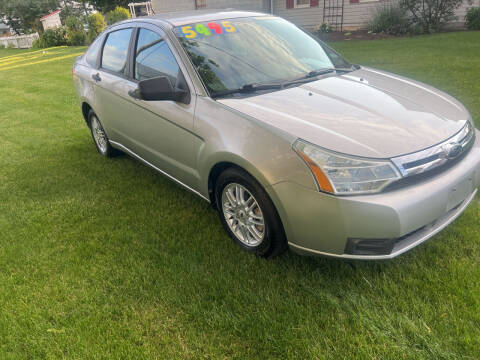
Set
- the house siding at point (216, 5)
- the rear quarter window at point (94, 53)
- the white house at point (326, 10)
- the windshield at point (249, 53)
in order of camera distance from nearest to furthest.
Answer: the windshield at point (249, 53), the rear quarter window at point (94, 53), the white house at point (326, 10), the house siding at point (216, 5)

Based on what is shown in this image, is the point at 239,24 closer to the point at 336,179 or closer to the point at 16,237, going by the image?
the point at 336,179

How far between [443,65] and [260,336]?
26.9 ft

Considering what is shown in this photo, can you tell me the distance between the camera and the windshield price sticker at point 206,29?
132 inches

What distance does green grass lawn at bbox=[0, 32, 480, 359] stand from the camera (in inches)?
88.0

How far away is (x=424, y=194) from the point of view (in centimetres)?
226

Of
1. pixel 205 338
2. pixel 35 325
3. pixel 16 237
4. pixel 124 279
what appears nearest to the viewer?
pixel 205 338

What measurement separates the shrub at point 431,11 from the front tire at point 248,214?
14124 millimetres

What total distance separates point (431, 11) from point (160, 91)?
1452 centimetres

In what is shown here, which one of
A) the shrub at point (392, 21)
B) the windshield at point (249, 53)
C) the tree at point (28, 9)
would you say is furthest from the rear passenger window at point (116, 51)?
the tree at point (28, 9)

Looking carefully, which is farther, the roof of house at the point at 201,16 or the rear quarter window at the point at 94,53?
the rear quarter window at the point at 94,53

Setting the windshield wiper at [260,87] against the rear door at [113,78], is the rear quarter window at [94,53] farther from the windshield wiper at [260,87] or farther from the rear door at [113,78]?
the windshield wiper at [260,87]

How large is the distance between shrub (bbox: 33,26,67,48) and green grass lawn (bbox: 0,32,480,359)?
23482 mm

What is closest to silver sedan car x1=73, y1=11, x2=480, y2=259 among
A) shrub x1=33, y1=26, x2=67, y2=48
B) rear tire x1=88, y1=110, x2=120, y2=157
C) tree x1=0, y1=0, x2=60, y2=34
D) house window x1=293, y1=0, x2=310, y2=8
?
rear tire x1=88, y1=110, x2=120, y2=157

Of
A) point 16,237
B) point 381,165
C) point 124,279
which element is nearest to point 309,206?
point 381,165
